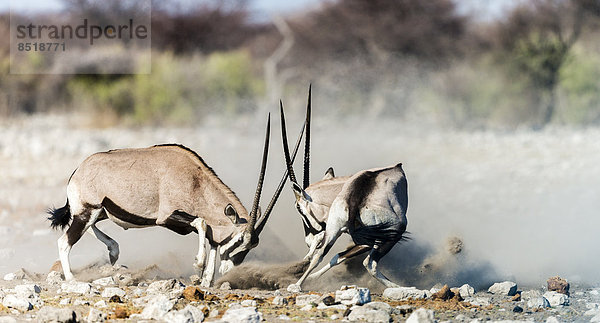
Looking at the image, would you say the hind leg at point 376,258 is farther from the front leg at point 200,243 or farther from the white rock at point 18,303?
the white rock at point 18,303

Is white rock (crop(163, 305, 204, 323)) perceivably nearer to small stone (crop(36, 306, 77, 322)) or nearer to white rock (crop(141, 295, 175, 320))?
white rock (crop(141, 295, 175, 320))

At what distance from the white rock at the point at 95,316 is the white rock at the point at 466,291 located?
318 cm

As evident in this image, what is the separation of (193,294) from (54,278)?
6.50 ft

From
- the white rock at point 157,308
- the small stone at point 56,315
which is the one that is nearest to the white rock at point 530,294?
the white rock at point 157,308

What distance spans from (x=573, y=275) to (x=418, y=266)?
5.17ft

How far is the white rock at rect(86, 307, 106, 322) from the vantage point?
26.5ft

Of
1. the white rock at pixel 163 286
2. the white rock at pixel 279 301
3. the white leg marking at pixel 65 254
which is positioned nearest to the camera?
the white rock at pixel 279 301

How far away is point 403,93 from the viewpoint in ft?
91.9

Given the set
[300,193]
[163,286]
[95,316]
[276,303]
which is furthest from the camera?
[300,193]

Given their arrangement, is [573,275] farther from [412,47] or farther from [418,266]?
[412,47]

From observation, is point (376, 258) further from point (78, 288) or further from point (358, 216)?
point (78, 288)

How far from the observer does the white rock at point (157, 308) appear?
8.19 meters

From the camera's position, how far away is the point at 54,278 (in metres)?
9.97

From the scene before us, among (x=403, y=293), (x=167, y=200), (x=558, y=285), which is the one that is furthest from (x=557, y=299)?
(x=167, y=200)
